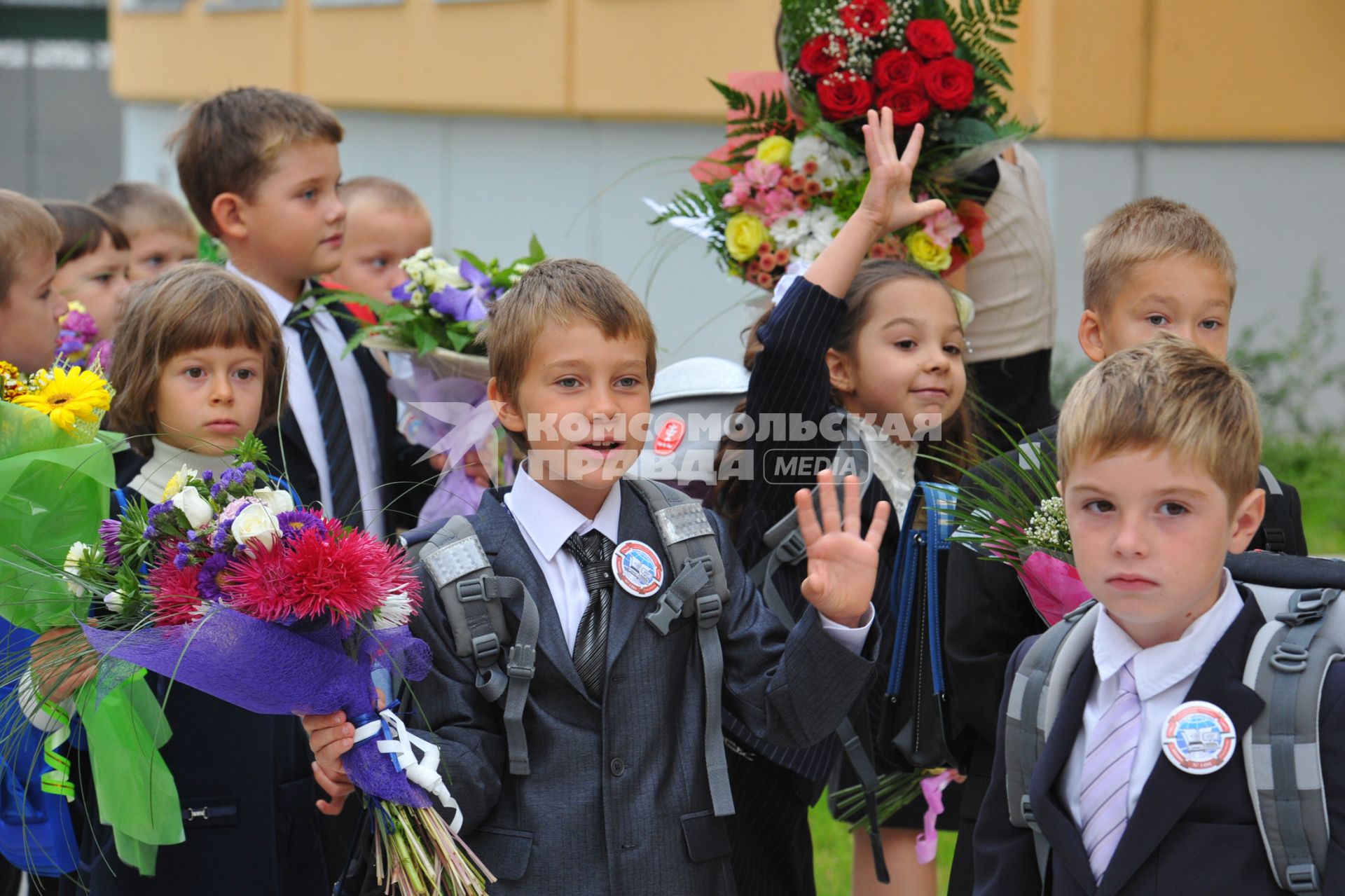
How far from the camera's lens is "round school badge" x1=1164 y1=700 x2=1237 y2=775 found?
2057mm

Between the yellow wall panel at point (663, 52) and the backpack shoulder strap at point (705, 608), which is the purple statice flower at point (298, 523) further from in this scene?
the yellow wall panel at point (663, 52)

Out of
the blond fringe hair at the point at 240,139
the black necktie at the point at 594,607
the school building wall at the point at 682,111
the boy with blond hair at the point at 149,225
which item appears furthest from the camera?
the school building wall at the point at 682,111

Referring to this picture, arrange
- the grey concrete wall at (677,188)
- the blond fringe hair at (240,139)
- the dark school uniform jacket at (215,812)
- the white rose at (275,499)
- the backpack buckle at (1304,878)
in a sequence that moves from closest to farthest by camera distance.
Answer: the backpack buckle at (1304,878), the white rose at (275,499), the dark school uniform jacket at (215,812), the blond fringe hair at (240,139), the grey concrete wall at (677,188)

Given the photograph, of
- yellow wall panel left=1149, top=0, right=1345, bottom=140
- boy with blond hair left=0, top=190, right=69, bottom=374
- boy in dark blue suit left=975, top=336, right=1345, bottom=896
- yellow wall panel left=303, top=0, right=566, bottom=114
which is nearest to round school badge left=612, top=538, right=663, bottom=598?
boy in dark blue suit left=975, top=336, right=1345, bottom=896

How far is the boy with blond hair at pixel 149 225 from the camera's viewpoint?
19.4 ft

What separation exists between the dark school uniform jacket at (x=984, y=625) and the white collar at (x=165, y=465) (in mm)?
1604

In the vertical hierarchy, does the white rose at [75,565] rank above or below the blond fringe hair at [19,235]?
below

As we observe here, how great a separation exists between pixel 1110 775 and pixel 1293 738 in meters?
0.27

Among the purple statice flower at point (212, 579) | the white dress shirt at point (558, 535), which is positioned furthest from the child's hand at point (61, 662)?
the white dress shirt at point (558, 535)

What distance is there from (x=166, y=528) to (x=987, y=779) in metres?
1.66

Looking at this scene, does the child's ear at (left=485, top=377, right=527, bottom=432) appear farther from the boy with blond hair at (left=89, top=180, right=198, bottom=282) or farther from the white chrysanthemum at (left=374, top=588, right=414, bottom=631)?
the boy with blond hair at (left=89, top=180, right=198, bottom=282)

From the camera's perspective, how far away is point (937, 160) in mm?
3928

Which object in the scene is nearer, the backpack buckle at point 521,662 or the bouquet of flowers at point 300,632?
the bouquet of flowers at point 300,632

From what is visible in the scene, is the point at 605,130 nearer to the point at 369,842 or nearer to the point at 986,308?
the point at 986,308
